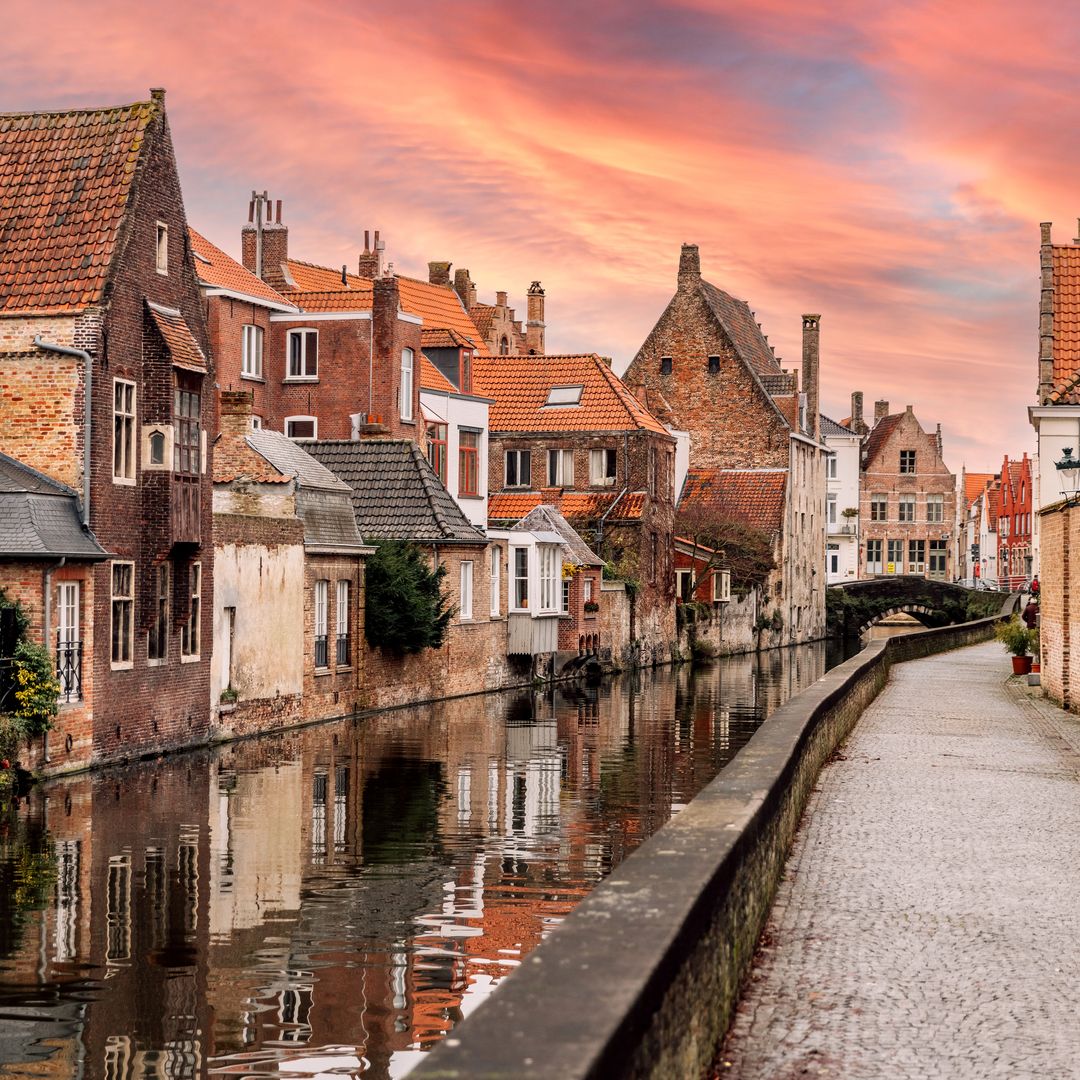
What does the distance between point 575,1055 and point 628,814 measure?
54.1 feet

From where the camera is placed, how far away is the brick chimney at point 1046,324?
40.1 metres

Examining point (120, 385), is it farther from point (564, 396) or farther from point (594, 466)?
point (564, 396)

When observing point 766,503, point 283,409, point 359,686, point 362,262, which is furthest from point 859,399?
point 359,686

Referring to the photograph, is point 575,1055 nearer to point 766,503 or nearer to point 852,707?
point 852,707

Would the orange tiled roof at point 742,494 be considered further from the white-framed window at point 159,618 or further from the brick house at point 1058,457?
the white-framed window at point 159,618

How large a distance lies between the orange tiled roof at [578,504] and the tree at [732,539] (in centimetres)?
842

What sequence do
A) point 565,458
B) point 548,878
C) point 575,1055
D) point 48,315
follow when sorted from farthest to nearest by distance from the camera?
point 565,458
point 48,315
point 548,878
point 575,1055

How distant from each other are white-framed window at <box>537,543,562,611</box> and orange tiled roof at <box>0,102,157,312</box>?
22257 millimetres

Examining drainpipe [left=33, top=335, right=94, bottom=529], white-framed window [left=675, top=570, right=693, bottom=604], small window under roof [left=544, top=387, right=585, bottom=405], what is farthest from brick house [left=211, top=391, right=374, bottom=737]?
white-framed window [left=675, top=570, right=693, bottom=604]

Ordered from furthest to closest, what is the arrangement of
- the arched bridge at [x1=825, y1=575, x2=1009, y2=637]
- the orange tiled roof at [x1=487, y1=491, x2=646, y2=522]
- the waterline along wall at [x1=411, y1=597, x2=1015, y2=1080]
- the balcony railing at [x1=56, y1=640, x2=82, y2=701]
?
the arched bridge at [x1=825, y1=575, x2=1009, y2=637]
the orange tiled roof at [x1=487, y1=491, x2=646, y2=522]
the balcony railing at [x1=56, y1=640, x2=82, y2=701]
the waterline along wall at [x1=411, y1=597, x2=1015, y2=1080]

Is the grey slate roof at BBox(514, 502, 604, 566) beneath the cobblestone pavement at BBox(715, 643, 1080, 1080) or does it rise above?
above

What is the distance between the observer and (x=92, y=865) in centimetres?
1680

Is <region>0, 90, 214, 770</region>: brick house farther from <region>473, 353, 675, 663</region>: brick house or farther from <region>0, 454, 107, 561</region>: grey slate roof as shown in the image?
<region>473, 353, 675, 663</region>: brick house

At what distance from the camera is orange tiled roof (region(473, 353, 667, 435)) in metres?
61.4
